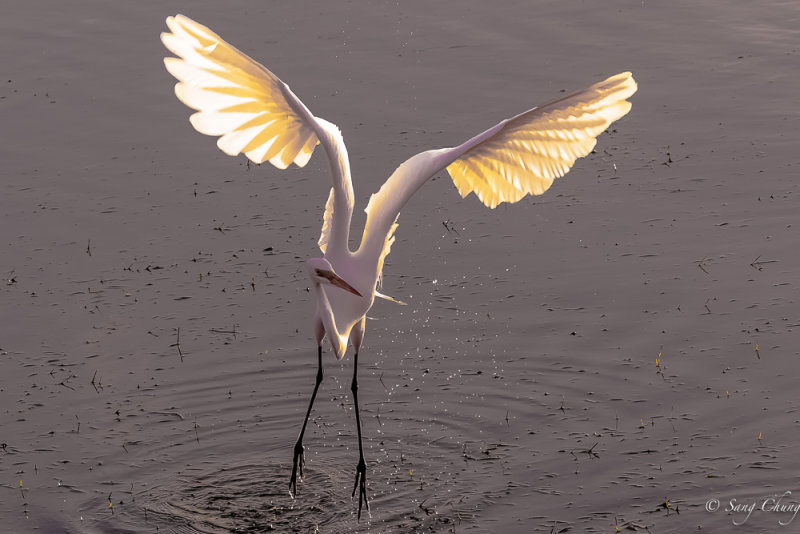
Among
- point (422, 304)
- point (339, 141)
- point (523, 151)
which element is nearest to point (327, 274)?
point (339, 141)

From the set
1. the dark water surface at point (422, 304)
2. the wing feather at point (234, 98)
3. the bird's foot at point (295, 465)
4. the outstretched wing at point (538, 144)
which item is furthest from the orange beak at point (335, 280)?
the dark water surface at point (422, 304)

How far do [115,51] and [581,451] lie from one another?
31.5 feet

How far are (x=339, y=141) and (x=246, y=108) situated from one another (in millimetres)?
546

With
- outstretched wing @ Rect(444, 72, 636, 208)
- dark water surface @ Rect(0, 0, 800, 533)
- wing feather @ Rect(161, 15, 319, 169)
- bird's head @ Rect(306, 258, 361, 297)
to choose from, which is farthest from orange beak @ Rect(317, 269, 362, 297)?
dark water surface @ Rect(0, 0, 800, 533)

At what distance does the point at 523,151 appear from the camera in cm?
898

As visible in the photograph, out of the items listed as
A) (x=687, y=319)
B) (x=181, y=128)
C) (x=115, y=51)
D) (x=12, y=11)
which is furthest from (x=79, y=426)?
(x=12, y=11)

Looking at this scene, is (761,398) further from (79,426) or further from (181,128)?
(181,128)

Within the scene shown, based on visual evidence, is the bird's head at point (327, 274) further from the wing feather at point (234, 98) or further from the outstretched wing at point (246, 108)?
the wing feather at point (234, 98)

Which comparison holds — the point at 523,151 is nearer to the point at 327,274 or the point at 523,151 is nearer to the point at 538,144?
the point at 538,144

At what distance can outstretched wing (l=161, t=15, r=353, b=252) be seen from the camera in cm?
796

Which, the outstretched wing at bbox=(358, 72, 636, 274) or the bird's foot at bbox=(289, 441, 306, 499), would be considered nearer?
the outstretched wing at bbox=(358, 72, 636, 274)

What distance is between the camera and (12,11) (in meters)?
18.9

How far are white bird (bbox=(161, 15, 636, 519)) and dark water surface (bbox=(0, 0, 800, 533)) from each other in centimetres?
82

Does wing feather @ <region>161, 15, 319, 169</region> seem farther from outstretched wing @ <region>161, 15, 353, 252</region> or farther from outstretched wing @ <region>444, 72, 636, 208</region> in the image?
outstretched wing @ <region>444, 72, 636, 208</region>
